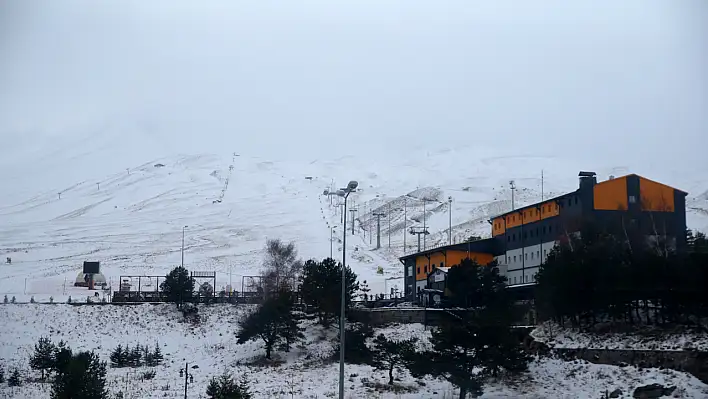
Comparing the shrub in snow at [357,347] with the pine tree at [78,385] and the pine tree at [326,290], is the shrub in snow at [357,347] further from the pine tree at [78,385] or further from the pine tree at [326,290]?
the pine tree at [78,385]

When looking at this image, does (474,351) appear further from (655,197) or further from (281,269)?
(281,269)

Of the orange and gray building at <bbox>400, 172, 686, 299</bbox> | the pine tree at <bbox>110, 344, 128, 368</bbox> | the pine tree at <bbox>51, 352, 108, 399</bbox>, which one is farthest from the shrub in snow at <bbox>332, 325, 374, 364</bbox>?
the pine tree at <bbox>51, 352, 108, 399</bbox>

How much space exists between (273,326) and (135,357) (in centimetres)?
853

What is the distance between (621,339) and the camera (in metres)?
32.0

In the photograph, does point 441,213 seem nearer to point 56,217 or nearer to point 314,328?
point 56,217

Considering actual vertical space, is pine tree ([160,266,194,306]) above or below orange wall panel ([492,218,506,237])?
below

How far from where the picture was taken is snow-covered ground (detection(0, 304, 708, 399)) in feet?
99.1

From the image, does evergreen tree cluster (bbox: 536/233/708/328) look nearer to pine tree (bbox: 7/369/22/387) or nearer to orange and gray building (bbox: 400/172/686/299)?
orange and gray building (bbox: 400/172/686/299)

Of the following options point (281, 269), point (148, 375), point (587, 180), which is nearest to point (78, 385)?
point (148, 375)

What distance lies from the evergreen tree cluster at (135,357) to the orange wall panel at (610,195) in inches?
1155

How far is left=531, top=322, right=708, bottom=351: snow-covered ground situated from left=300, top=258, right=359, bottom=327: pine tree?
12.8 meters

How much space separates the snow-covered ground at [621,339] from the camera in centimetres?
2880

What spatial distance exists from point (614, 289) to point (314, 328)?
21153mm

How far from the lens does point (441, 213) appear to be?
5354 inches
